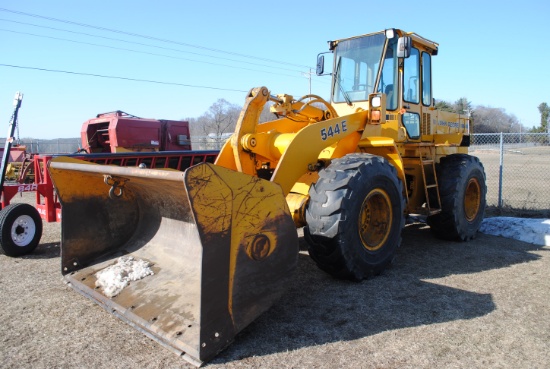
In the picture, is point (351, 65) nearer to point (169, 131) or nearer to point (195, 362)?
point (195, 362)

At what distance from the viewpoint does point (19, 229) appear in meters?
6.00

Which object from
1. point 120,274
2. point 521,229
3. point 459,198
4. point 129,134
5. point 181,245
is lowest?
point 521,229

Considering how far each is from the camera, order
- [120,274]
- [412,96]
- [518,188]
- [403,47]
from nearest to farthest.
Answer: [120,274]
[403,47]
[412,96]
[518,188]

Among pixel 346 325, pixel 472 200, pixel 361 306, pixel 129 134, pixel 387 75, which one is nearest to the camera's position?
pixel 346 325

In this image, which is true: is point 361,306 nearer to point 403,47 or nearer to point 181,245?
point 181,245

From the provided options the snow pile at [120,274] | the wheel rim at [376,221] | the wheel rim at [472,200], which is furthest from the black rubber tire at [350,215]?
the wheel rim at [472,200]

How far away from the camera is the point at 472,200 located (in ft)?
23.2

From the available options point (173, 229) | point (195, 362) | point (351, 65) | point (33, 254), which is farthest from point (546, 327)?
point (33, 254)

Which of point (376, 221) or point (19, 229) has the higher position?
point (376, 221)

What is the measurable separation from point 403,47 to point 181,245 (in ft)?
12.4

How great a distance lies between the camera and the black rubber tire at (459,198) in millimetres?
6172

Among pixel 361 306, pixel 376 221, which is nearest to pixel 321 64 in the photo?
pixel 376 221

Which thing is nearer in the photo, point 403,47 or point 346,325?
point 346,325

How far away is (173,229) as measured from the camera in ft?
14.3
